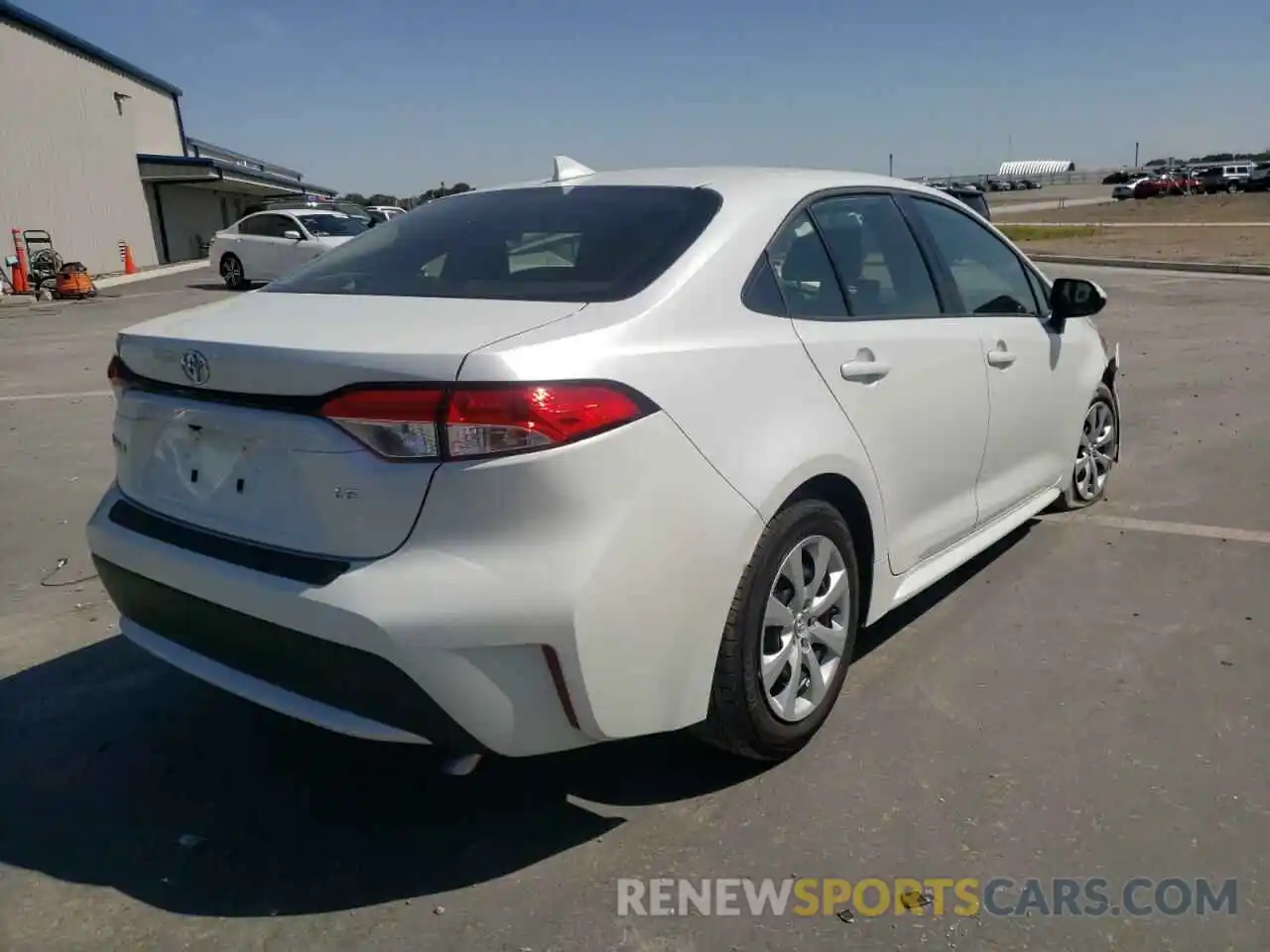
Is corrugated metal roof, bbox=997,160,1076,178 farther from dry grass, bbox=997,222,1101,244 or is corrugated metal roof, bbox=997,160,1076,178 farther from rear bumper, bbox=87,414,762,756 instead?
rear bumper, bbox=87,414,762,756

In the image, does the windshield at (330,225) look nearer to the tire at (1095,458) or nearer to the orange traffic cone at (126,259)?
the orange traffic cone at (126,259)

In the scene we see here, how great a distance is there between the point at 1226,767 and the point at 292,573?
Result: 2558 mm

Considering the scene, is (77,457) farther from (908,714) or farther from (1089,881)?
(1089,881)

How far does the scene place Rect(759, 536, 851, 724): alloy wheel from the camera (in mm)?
2850

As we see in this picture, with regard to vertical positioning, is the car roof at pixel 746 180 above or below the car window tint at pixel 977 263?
above

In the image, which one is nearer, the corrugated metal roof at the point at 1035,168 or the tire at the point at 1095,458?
the tire at the point at 1095,458

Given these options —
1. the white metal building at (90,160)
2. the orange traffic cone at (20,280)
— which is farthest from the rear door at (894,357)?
the white metal building at (90,160)

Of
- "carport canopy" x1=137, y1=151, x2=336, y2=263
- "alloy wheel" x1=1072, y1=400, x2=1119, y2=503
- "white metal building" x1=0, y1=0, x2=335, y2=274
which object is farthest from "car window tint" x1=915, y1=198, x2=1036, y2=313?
"carport canopy" x1=137, y1=151, x2=336, y2=263

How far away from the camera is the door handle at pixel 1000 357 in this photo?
3.87 metres

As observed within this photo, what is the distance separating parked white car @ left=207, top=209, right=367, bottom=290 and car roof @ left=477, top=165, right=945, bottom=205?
16.7 metres

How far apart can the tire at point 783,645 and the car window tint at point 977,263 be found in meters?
1.37

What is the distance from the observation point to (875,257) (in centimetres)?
351

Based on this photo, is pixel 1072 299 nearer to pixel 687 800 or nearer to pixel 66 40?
pixel 687 800

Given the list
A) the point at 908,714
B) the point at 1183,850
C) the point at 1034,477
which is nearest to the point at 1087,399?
the point at 1034,477
